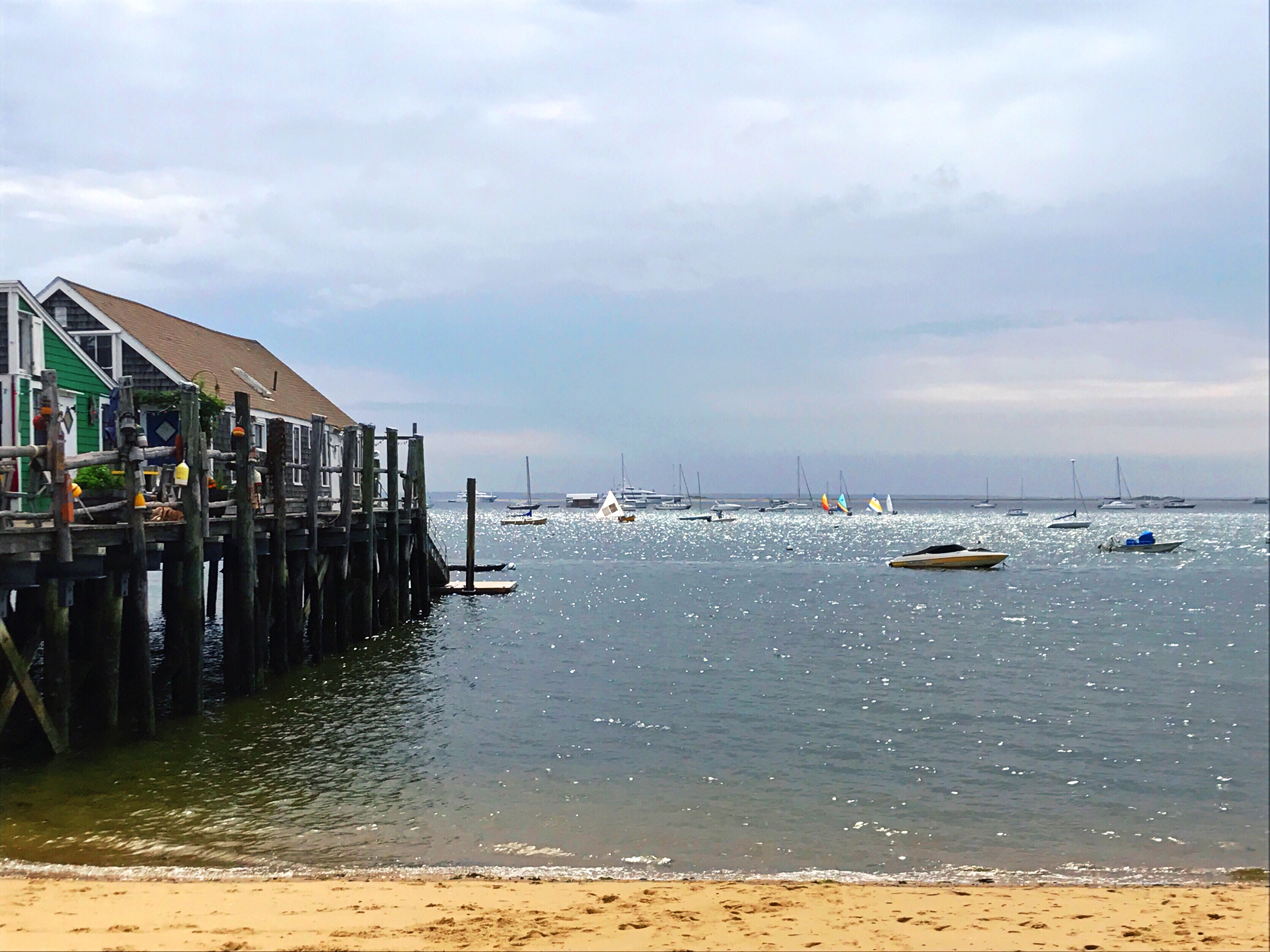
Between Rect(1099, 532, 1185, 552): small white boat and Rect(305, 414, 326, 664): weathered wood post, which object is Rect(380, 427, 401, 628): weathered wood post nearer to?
Rect(305, 414, 326, 664): weathered wood post

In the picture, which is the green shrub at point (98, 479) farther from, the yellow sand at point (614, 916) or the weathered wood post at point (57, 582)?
the yellow sand at point (614, 916)

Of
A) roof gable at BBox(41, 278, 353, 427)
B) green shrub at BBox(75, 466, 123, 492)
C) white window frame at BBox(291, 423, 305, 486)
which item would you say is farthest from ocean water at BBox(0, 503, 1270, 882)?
roof gable at BBox(41, 278, 353, 427)

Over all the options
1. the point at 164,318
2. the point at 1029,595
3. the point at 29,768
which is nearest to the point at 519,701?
the point at 29,768

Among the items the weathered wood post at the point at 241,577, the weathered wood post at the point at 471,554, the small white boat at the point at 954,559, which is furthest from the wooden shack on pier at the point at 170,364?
the small white boat at the point at 954,559

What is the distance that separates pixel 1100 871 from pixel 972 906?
2.57m

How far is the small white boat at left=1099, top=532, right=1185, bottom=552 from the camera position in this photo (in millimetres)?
81788

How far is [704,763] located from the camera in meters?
15.6

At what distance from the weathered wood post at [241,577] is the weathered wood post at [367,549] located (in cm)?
691

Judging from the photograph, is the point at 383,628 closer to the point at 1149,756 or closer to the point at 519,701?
the point at 519,701

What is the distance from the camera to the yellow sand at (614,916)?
816cm

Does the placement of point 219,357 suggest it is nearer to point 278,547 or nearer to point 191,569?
point 278,547

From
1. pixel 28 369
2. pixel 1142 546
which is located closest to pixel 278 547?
pixel 28 369

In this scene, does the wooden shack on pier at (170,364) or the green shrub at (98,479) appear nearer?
the green shrub at (98,479)

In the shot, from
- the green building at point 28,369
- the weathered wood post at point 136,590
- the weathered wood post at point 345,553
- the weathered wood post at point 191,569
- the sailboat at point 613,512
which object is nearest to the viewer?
the weathered wood post at point 136,590
